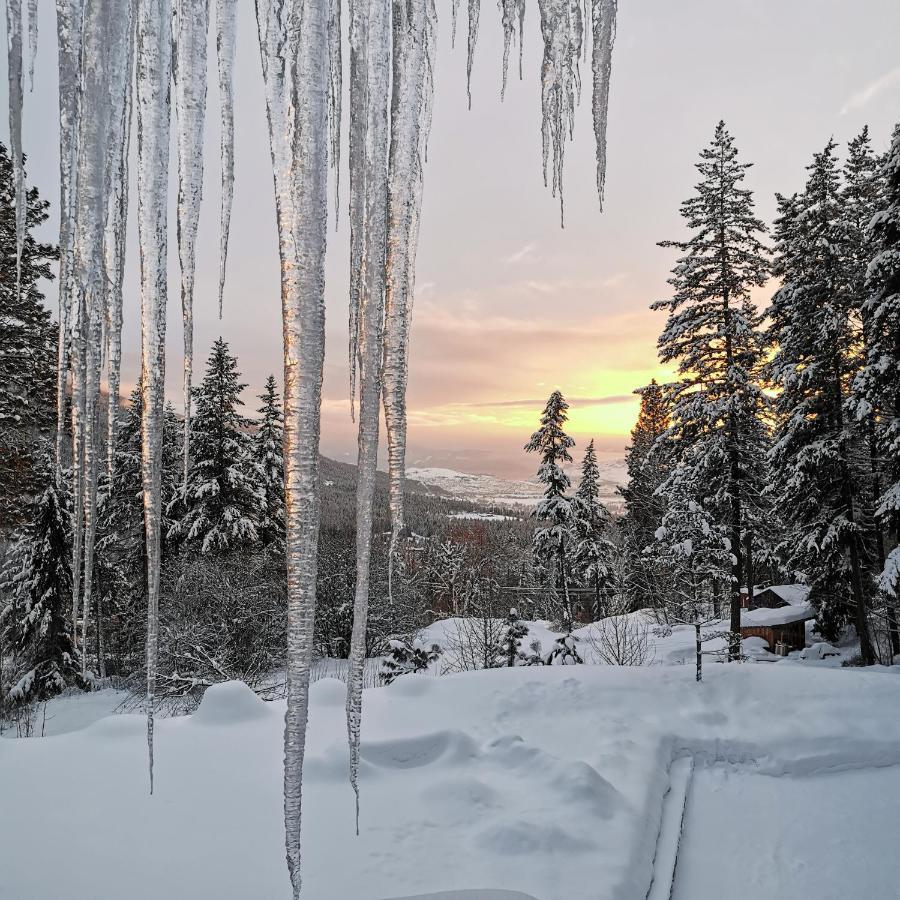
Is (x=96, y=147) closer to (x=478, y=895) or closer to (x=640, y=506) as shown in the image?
(x=478, y=895)

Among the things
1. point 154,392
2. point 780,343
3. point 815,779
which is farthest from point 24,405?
point 780,343

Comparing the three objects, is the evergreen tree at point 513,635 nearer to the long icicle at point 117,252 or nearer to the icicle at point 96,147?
the long icicle at point 117,252

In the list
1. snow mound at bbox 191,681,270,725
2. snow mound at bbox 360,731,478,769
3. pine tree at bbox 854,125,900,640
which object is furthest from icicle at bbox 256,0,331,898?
pine tree at bbox 854,125,900,640

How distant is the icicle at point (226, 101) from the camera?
161 centimetres

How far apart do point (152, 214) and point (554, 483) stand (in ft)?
77.4

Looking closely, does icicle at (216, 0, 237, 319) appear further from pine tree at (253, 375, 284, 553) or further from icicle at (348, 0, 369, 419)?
pine tree at (253, 375, 284, 553)

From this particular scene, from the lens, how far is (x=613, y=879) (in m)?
3.72

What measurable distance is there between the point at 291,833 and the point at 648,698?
24.0 ft

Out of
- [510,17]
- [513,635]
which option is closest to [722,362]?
[513,635]

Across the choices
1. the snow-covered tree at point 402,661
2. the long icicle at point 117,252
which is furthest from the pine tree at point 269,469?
the long icicle at point 117,252

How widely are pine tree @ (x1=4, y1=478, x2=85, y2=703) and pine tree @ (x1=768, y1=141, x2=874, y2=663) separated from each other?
21.1 meters

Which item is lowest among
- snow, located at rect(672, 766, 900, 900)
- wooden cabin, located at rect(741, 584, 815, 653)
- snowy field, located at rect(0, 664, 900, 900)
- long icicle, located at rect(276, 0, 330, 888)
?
wooden cabin, located at rect(741, 584, 815, 653)

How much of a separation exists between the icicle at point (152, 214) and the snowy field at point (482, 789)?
2.36m

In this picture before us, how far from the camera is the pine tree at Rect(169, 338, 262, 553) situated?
68.4 feet
